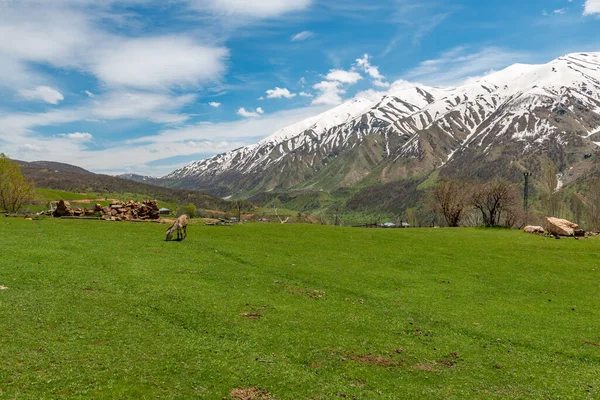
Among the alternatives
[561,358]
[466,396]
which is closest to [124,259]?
[466,396]

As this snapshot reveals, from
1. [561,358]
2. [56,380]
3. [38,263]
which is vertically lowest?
[561,358]

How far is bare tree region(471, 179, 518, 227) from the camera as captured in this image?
7581cm

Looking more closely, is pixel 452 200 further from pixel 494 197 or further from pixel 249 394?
pixel 249 394

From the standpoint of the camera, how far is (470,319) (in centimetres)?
2298

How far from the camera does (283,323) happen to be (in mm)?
20375

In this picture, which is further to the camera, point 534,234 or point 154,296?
point 534,234

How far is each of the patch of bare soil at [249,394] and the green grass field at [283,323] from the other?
0.28 meters

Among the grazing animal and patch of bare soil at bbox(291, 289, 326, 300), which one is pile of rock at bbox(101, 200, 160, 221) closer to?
the grazing animal

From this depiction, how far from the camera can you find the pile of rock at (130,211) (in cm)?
6088

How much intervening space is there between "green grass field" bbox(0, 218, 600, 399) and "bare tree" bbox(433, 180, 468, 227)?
133ft

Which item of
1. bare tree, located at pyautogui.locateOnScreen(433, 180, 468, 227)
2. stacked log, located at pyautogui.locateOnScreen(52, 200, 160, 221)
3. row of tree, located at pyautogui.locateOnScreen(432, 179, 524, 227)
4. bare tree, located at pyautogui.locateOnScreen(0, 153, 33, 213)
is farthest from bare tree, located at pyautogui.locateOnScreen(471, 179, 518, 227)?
bare tree, located at pyautogui.locateOnScreen(0, 153, 33, 213)

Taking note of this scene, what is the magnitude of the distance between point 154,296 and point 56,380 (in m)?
9.82

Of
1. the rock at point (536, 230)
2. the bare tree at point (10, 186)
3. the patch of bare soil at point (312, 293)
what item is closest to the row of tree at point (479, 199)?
the rock at point (536, 230)

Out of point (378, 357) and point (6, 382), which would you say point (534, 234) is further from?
point (6, 382)
